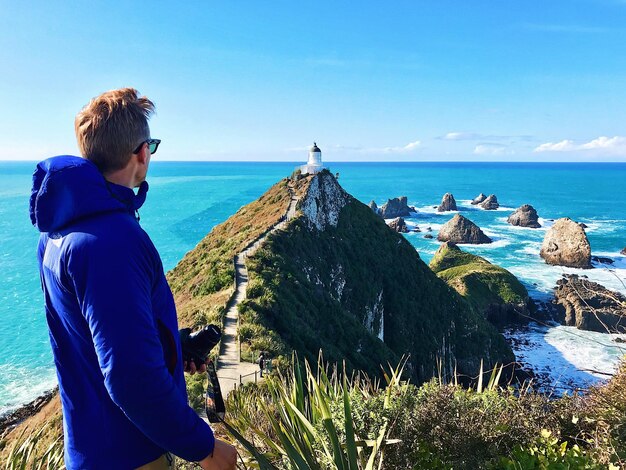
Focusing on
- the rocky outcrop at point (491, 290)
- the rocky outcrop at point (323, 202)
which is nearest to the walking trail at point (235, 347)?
the rocky outcrop at point (323, 202)

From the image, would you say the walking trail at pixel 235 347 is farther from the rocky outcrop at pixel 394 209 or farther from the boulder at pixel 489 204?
the boulder at pixel 489 204

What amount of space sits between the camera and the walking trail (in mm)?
4677

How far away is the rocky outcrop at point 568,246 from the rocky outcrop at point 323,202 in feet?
139

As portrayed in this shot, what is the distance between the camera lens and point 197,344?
2.60 meters

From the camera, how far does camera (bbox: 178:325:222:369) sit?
2564mm

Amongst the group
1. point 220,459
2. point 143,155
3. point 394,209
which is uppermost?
point 143,155

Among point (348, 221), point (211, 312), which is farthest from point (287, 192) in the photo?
point (211, 312)

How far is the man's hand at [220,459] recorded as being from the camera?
1.90 meters

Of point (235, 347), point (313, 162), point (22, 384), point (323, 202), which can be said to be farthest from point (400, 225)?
point (235, 347)

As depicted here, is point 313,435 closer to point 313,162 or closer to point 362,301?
point 362,301

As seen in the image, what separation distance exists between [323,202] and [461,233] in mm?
53137

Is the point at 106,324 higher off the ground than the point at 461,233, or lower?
higher

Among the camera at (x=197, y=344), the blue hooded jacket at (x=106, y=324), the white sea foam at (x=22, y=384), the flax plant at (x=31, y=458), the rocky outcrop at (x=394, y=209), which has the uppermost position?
the blue hooded jacket at (x=106, y=324)

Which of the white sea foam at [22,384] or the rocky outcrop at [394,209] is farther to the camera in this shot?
the rocky outcrop at [394,209]
